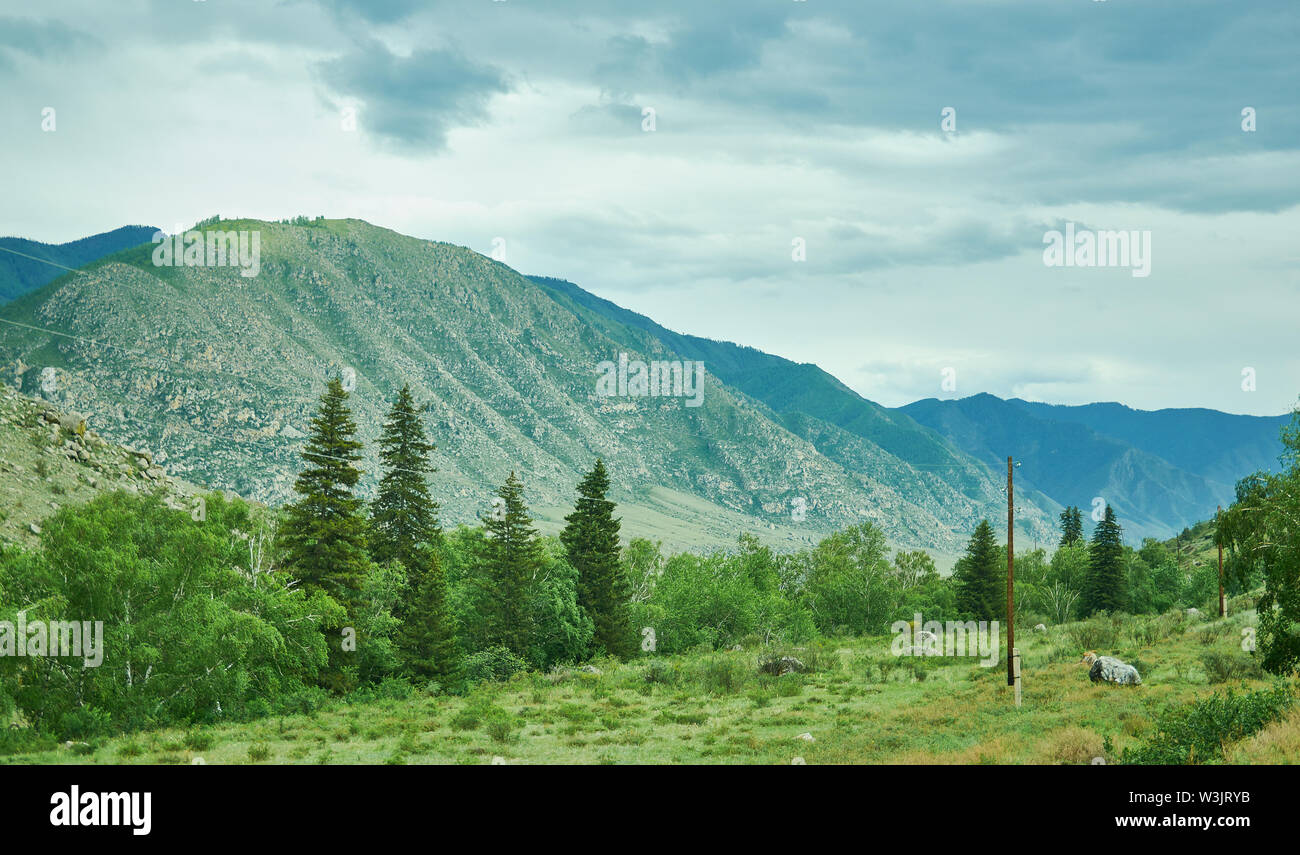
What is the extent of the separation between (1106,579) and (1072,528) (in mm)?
44432

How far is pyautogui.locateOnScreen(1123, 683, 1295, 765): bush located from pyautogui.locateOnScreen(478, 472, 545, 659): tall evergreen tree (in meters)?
42.2

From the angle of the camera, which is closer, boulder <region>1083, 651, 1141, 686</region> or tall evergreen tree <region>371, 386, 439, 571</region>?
boulder <region>1083, 651, 1141, 686</region>

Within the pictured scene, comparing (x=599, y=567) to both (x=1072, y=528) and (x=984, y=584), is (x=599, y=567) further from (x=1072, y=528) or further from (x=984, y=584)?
(x=1072, y=528)

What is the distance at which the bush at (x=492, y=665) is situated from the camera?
5150 cm

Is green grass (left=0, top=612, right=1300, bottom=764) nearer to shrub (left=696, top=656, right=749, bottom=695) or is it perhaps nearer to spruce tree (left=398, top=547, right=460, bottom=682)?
shrub (left=696, top=656, right=749, bottom=695)

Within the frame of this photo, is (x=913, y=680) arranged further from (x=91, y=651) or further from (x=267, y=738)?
(x=91, y=651)

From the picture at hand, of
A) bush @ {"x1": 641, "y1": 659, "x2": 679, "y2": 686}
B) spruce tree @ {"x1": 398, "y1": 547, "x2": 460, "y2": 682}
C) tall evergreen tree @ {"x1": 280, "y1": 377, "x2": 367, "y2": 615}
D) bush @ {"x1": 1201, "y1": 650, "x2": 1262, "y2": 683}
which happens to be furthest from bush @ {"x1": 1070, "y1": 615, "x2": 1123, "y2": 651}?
tall evergreen tree @ {"x1": 280, "y1": 377, "x2": 367, "y2": 615}

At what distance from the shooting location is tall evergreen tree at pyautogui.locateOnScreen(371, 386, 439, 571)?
54.5m
